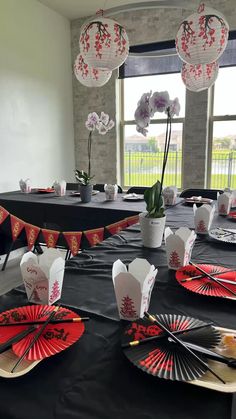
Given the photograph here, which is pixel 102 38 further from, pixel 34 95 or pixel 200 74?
pixel 34 95

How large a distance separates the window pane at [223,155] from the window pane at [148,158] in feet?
1.64

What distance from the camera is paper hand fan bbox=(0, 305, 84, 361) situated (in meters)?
0.60

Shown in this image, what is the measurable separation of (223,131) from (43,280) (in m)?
3.91

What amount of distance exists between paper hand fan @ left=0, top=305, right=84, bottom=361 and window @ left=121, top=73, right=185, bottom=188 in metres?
3.91

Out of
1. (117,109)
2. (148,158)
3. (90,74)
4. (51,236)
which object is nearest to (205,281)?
(51,236)

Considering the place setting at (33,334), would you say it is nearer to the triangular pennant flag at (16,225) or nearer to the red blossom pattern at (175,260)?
the red blossom pattern at (175,260)

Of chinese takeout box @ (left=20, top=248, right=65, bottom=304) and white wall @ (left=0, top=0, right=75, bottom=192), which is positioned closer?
chinese takeout box @ (left=20, top=248, right=65, bottom=304)

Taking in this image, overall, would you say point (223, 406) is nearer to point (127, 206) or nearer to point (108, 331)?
point (108, 331)

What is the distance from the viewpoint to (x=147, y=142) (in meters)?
4.67

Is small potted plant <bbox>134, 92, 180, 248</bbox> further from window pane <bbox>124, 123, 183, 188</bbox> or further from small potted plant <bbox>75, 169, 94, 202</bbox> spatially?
window pane <bbox>124, 123, 183, 188</bbox>

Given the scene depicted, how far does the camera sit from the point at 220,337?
2.06ft

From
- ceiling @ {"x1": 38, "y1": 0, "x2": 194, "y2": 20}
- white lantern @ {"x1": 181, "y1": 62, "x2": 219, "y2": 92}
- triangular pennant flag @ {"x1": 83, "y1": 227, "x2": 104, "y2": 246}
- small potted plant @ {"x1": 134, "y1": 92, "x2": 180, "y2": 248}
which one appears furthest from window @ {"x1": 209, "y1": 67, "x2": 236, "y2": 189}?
small potted plant @ {"x1": 134, "y1": 92, "x2": 180, "y2": 248}

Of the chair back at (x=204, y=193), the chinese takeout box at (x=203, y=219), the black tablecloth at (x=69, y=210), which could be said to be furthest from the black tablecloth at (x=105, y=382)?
the chair back at (x=204, y=193)

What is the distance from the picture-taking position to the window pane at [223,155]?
4.14 meters
